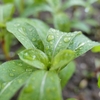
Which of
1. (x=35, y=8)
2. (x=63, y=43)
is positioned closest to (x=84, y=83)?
(x=35, y=8)

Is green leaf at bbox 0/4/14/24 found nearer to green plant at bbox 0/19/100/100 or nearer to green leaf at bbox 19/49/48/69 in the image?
green plant at bbox 0/19/100/100

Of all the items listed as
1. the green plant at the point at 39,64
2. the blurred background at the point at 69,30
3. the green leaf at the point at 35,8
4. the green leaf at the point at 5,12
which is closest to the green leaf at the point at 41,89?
the green plant at the point at 39,64

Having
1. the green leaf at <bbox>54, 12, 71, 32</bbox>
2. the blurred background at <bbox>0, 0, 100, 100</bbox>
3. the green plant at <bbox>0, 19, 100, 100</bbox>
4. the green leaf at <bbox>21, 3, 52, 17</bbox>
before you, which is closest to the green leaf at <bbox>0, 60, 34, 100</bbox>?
the green plant at <bbox>0, 19, 100, 100</bbox>

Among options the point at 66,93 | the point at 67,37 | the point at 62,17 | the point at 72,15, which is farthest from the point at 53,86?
the point at 72,15

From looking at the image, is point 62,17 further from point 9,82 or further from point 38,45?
point 9,82

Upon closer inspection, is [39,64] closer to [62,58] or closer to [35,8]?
[62,58]

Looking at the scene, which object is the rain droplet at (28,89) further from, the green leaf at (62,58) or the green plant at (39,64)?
the green leaf at (62,58)
